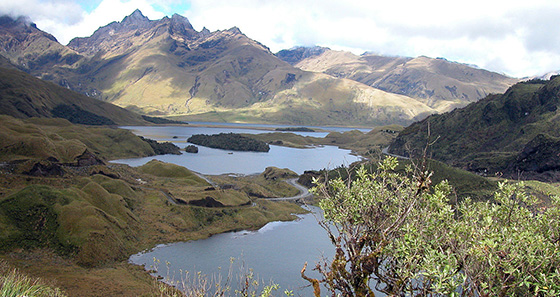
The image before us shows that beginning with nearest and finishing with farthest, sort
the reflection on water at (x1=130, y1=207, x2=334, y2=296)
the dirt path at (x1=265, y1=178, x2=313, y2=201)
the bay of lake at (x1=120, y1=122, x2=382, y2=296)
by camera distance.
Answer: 1. the bay of lake at (x1=120, y1=122, x2=382, y2=296)
2. the reflection on water at (x1=130, y1=207, x2=334, y2=296)
3. the dirt path at (x1=265, y1=178, x2=313, y2=201)

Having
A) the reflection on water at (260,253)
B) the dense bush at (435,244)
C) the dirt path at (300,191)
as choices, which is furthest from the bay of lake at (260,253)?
the dense bush at (435,244)

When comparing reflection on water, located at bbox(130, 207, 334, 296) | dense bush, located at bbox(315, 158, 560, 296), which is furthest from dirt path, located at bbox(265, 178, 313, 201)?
dense bush, located at bbox(315, 158, 560, 296)

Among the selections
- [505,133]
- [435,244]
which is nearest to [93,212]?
[435,244]

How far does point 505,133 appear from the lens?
159m

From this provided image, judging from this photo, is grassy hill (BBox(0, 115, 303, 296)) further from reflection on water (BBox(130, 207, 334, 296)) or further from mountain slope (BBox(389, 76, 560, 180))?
mountain slope (BBox(389, 76, 560, 180))

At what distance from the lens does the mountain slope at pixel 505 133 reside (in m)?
110

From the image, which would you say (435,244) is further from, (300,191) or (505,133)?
(505,133)

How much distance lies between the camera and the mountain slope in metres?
110

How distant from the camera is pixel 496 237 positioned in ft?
39.1

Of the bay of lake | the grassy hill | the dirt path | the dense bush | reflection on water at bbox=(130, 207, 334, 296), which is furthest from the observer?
the dirt path

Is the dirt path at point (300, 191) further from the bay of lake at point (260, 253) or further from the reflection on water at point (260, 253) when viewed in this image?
the reflection on water at point (260, 253)

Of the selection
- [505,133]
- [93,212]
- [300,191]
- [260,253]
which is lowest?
[260,253]

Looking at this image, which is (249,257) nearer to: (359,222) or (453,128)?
(359,222)

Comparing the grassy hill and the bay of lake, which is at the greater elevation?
the grassy hill
